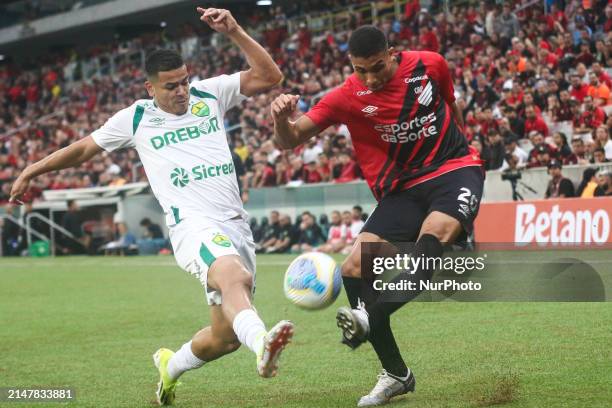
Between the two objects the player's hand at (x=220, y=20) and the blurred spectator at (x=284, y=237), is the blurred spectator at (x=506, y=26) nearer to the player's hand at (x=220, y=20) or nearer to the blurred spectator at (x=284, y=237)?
the blurred spectator at (x=284, y=237)

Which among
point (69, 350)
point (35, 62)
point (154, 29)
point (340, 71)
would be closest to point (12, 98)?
point (35, 62)

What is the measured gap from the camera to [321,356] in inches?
339

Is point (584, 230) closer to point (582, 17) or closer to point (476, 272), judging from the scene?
point (476, 272)

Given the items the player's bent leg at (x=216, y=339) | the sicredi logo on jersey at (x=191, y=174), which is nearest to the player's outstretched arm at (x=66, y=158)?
the sicredi logo on jersey at (x=191, y=174)

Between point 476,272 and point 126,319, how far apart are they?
5226mm

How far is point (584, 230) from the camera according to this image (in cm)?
1546

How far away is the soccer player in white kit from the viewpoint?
20.9 ft

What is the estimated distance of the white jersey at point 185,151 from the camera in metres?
6.51

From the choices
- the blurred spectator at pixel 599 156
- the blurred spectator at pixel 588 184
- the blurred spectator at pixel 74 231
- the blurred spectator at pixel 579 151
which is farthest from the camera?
the blurred spectator at pixel 74 231

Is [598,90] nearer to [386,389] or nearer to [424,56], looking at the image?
[424,56]

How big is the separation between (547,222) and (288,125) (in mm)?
10189

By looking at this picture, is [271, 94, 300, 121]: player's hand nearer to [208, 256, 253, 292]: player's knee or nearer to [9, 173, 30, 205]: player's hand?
[208, 256, 253, 292]: player's knee

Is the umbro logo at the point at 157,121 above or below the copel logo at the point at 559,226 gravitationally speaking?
above

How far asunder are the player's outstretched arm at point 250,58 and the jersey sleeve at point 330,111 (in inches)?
14.1
